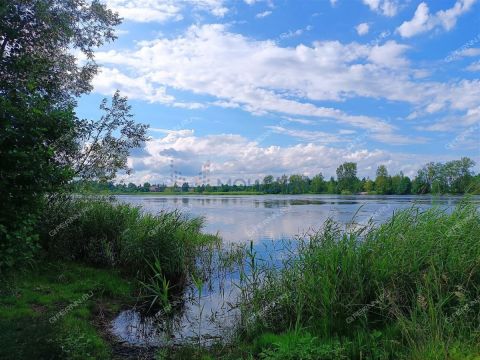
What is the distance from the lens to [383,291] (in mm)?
6734

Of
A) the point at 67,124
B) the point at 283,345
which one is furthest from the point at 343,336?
the point at 67,124

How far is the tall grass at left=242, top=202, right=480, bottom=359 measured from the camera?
5797 millimetres

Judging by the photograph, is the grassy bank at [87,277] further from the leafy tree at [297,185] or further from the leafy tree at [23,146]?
the leafy tree at [297,185]

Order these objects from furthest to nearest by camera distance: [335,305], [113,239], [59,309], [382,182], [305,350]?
[382,182] → [113,239] → [59,309] → [335,305] → [305,350]

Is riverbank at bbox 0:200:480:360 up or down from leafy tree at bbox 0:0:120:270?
down

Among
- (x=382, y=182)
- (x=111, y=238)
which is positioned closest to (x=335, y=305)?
(x=111, y=238)

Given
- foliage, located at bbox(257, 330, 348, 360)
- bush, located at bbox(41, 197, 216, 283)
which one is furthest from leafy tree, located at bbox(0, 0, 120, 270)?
bush, located at bbox(41, 197, 216, 283)

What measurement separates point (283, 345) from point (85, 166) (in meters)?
9.90

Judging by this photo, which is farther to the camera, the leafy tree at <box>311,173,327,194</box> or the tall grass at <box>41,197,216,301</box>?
the leafy tree at <box>311,173,327,194</box>

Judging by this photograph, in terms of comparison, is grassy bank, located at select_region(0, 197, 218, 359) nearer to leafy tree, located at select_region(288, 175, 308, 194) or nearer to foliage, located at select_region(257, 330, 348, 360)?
foliage, located at select_region(257, 330, 348, 360)

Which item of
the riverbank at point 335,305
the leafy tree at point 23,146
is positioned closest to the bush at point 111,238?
the riverbank at point 335,305

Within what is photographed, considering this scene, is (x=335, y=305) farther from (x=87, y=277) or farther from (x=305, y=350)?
(x=87, y=277)

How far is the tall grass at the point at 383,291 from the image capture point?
19.0 ft

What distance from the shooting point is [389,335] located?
240 inches
